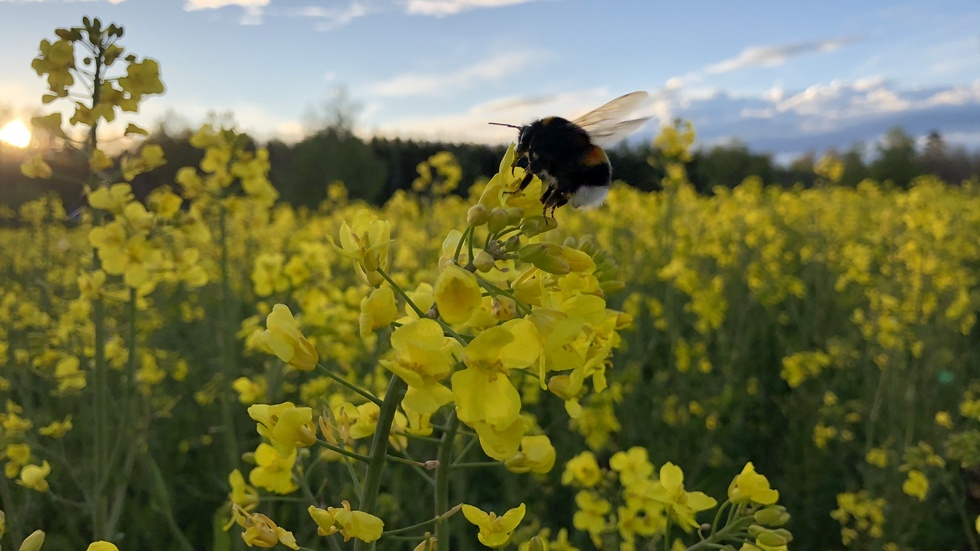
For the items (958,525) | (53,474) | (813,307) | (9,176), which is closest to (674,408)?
(958,525)

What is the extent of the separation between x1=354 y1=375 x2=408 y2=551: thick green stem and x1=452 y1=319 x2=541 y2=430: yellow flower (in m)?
0.11

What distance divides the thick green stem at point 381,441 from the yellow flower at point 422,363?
4 cm

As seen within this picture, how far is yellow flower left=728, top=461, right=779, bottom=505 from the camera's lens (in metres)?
1.47

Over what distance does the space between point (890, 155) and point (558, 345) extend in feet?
121

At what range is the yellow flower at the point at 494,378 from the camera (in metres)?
1.01

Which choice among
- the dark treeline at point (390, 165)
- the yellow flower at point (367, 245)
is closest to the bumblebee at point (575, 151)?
the yellow flower at point (367, 245)

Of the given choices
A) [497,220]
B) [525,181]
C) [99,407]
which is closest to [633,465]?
[525,181]

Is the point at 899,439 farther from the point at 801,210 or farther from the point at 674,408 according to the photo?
the point at 801,210

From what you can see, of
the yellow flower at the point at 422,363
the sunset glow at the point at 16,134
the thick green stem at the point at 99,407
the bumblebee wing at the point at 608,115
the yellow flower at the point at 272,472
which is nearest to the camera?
the yellow flower at the point at 422,363

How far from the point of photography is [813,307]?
6848mm

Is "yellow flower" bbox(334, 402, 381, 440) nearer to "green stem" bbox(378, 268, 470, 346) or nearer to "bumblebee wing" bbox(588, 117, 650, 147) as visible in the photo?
"green stem" bbox(378, 268, 470, 346)

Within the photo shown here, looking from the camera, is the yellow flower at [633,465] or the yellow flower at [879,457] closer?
the yellow flower at [633,465]

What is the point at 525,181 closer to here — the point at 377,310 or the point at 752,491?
the point at 377,310

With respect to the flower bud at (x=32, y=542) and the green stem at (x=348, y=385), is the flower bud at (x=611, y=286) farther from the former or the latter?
the flower bud at (x=32, y=542)
